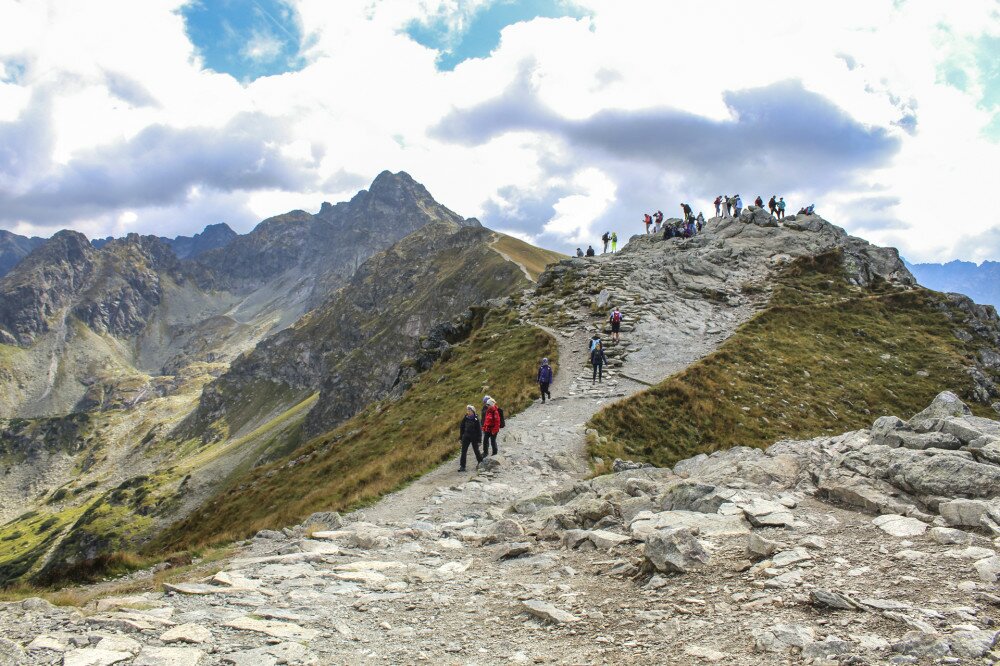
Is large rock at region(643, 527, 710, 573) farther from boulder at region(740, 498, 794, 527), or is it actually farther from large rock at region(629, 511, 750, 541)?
boulder at region(740, 498, 794, 527)

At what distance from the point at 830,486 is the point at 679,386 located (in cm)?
1726

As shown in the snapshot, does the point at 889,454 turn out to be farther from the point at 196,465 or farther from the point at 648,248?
the point at 196,465

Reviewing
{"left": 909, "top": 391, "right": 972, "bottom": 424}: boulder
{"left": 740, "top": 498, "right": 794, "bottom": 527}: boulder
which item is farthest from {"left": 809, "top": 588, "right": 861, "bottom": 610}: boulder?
{"left": 909, "top": 391, "right": 972, "bottom": 424}: boulder

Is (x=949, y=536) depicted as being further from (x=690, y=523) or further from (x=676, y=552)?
(x=676, y=552)

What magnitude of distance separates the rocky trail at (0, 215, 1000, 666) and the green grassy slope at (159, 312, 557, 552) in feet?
20.1

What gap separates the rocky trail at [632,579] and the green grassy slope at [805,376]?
913 centimetres

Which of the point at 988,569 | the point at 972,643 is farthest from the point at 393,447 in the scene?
the point at 972,643

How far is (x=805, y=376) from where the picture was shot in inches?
1405

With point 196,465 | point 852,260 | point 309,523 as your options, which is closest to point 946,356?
point 852,260

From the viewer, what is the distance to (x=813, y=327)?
1764 inches

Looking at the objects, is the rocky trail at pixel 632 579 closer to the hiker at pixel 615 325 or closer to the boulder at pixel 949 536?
the boulder at pixel 949 536

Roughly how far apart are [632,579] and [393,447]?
2386 cm

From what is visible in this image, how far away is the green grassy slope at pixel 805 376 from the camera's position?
27844 mm

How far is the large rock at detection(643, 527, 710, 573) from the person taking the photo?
991 cm
